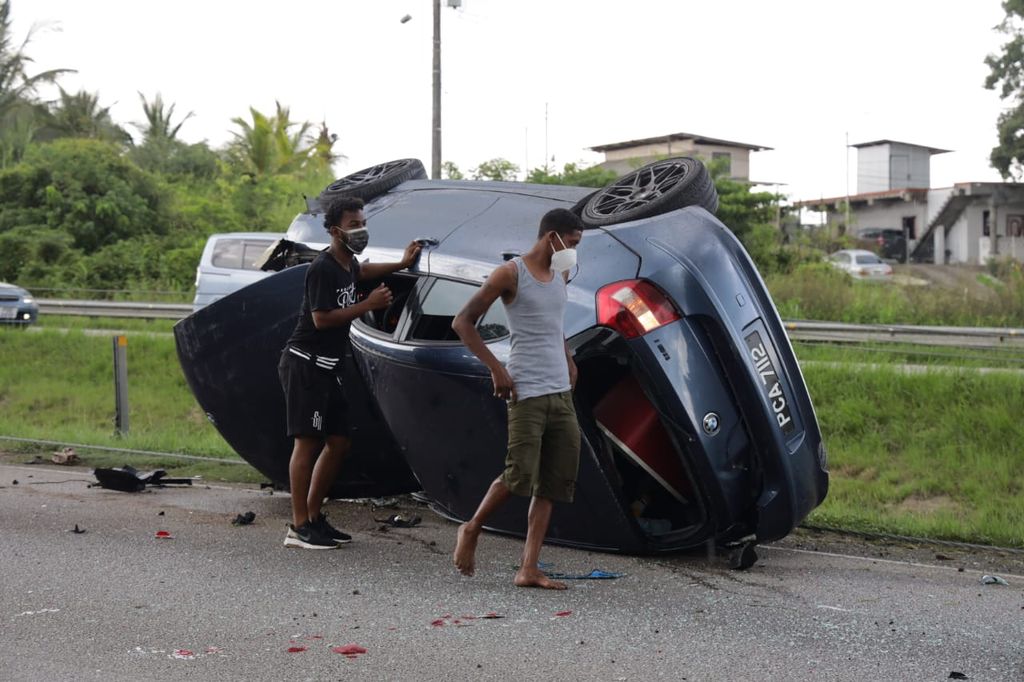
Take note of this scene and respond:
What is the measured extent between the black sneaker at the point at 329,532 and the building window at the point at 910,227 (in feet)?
143

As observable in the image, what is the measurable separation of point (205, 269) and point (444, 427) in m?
14.1

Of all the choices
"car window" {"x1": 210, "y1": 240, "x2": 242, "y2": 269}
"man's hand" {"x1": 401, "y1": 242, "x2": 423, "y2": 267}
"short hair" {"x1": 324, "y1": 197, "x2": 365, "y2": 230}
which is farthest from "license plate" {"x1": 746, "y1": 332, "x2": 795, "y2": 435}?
"car window" {"x1": 210, "y1": 240, "x2": 242, "y2": 269}

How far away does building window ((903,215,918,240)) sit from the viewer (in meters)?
47.3

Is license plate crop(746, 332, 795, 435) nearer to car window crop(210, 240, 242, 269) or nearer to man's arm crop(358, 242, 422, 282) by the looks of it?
man's arm crop(358, 242, 422, 282)

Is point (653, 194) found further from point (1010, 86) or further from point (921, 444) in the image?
point (1010, 86)

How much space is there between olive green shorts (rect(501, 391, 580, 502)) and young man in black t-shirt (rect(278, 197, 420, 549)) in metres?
1.14

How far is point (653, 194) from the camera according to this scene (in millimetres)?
6508

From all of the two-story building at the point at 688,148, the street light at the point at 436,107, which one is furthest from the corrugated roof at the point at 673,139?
the street light at the point at 436,107

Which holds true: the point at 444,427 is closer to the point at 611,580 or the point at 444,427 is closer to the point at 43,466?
the point at 611,580

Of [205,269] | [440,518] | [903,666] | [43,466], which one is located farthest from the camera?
[205,269]

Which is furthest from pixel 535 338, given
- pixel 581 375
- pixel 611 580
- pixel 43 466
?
pixel 43 466

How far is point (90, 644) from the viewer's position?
473cm

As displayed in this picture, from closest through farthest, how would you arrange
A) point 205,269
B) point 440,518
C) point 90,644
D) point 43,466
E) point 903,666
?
1. point 903,666
2. point 90,644
3. point 440,518
4. point 43,466
5. point 205,269

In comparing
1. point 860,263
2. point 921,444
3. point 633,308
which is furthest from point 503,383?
point 860,263
